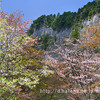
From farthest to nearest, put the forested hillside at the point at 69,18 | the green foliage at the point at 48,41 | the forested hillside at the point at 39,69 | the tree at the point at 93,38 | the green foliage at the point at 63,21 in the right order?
the green foliage at the point at 63,21 < the green foliage at the point at 48,41 < the forested hillside at the point at 69,18 < the tree at the point at 93,38 < the forested hillside at the point at 39,69

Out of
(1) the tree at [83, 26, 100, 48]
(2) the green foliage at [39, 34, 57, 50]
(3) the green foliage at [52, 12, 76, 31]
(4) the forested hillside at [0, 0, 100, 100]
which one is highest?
(3) the green foliage at [52, 12, 76, 31]

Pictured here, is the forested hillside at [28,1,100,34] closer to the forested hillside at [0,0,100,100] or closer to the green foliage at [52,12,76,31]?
the green foliage at [52,12,76,31]

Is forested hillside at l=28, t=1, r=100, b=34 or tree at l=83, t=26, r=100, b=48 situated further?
forested hillside at l=28, t=1, r=100, b=34

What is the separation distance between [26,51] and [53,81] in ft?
7.79

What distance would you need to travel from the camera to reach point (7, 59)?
424 cm

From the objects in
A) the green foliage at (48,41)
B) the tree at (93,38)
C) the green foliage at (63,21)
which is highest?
the green foliage at (63,21)

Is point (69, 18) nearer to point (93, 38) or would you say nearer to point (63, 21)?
point (63, 21)

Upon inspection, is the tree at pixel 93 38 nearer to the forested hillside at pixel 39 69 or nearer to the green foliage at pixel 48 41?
the forested hillside at pixel 39 69

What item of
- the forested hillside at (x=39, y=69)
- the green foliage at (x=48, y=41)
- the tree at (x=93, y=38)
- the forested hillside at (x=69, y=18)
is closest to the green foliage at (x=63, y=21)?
the forested hillside at (x=69, y=18)

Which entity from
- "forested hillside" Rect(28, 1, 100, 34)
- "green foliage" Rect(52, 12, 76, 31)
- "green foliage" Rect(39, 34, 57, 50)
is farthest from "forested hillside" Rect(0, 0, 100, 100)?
"green foliage" Rect(52, 12, 76, 31)

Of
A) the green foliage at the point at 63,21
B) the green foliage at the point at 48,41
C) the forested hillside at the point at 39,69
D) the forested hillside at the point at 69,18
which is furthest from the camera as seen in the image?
the green foliage at the point at 63,21

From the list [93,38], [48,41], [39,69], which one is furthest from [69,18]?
[39,69]

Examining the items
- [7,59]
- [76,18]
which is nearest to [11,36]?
[7,59]

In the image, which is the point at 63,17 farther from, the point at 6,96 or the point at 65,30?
the point at 6,96
